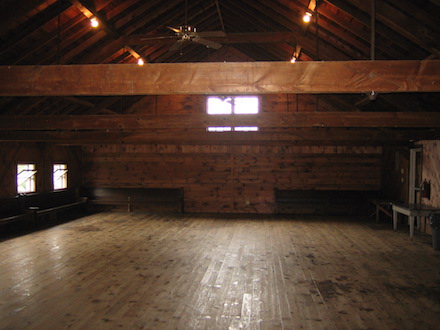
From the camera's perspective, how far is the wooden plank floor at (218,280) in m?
3.83

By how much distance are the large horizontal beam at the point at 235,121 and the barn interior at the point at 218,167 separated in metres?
0.03

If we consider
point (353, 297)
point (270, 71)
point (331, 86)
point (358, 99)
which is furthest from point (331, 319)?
point (358, 99)

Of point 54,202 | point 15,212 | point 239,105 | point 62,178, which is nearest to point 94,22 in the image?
point 15,212

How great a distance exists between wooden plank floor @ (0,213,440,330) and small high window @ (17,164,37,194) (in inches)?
80.0

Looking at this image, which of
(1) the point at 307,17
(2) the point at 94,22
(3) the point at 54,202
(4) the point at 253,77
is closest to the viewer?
(4) the point at 253,77

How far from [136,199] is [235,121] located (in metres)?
5.74

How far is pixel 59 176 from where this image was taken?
38.1 ft

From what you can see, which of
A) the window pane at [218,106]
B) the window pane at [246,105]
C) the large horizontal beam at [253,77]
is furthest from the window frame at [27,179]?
Answer: the large horizontal beam at [253,77]

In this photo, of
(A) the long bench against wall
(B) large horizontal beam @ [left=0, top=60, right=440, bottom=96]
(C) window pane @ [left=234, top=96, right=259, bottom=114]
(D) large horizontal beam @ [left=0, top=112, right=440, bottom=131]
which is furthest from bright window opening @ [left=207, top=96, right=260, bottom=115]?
→ (B) large horizontal beam @ [left=0, top=60, right=440, bottom=96]

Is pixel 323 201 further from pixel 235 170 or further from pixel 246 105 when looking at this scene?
pixel 246 105

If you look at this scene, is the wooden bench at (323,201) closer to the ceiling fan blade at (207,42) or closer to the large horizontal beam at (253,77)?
the ceiling fan blade at (207,42)

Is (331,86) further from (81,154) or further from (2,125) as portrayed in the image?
(81,154)

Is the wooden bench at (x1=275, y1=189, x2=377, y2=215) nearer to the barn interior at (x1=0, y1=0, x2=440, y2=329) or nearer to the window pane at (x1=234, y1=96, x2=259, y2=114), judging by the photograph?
the barn interior at (x1=0, y1=0, x2=440, y2=329)

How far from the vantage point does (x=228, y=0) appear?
334 inches
